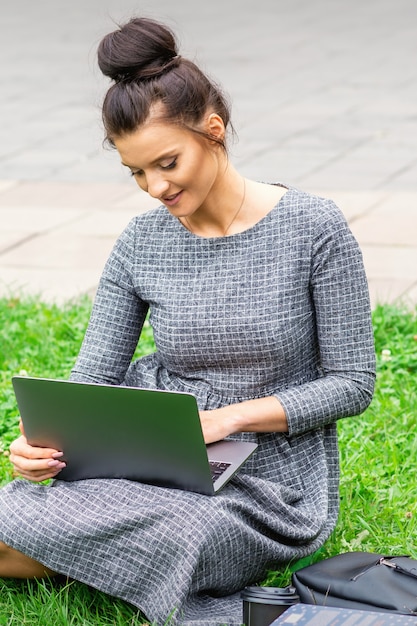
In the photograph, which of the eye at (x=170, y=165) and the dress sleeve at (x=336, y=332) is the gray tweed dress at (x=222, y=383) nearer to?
the dress sleeve at (x=336, y=332)

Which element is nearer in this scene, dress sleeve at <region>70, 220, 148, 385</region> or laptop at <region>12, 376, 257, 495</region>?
laptop at <region>12, 376, 257, 495</region>

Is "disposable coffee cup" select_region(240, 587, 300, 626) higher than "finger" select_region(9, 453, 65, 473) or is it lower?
lower

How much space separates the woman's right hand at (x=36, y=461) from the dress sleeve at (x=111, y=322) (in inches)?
12.0

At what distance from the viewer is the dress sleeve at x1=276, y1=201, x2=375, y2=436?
9.70 feet

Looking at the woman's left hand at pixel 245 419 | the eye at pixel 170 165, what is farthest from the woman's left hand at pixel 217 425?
the eye at pixel 170 165

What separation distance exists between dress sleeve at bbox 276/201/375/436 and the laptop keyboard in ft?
0.65

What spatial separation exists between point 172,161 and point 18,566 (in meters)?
1.04

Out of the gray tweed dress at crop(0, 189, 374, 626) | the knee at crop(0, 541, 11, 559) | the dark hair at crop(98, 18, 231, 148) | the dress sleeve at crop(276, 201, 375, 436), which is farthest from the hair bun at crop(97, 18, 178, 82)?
the knee at crop(0, 541, 11, 559)

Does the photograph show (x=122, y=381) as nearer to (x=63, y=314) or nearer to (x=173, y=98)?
(x=173, y=98)

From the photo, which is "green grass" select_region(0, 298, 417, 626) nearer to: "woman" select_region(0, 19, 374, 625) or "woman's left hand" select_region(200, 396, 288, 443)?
"woman" select_region(0, 19, 374, 625)

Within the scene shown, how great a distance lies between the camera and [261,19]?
14.6m

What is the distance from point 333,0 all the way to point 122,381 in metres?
13.4

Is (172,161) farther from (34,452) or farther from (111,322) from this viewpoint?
(34,452)

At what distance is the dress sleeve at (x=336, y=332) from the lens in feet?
9.70
